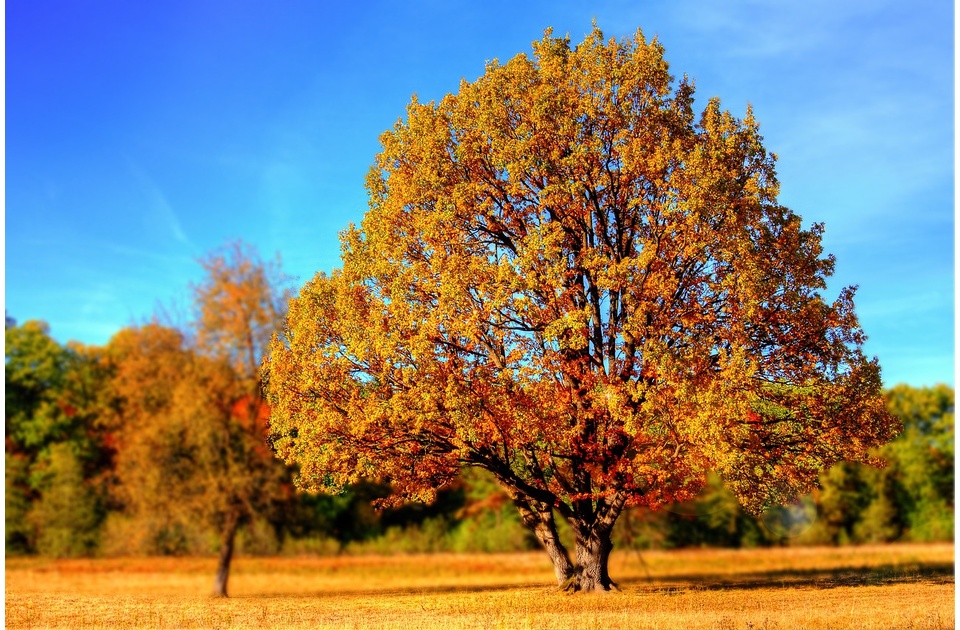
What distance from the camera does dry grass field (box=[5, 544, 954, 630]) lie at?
1809 centimetres

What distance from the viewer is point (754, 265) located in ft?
67.6

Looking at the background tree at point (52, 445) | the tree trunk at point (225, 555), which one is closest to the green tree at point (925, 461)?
the tree trunk at point (225, 555)

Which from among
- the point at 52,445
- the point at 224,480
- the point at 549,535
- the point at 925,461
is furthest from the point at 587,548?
the point at 925,461

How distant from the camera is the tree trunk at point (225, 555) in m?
31.1

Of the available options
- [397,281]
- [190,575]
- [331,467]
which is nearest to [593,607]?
[331,467]

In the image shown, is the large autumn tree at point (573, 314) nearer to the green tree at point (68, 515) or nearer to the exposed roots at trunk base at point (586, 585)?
the exposed roots at trunk base at point (586, 585)

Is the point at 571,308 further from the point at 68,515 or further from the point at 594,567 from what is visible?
the point at 68,515

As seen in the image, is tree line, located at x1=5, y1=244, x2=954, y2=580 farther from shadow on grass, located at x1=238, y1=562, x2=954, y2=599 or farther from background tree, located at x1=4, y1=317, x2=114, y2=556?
shadow on grass, located at x1=238, y1=562, x2=954, y2=599

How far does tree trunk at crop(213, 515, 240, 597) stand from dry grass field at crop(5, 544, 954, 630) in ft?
3.90

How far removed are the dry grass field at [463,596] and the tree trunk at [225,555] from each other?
46.8 inches

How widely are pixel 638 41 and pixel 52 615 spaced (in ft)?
71.9

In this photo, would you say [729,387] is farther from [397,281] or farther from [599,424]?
[397,281]

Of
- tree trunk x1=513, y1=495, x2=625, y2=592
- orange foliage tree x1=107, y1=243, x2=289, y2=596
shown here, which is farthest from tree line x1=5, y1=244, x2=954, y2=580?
tree trunk x1=513, y1=495, x2=625, y2=592

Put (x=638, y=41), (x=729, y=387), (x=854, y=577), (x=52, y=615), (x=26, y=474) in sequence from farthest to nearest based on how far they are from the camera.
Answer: (x=26, y=474)
(x=854, y=577)
(x=638, y=41)
(x=52, y=615)
(x=729, y=387)
